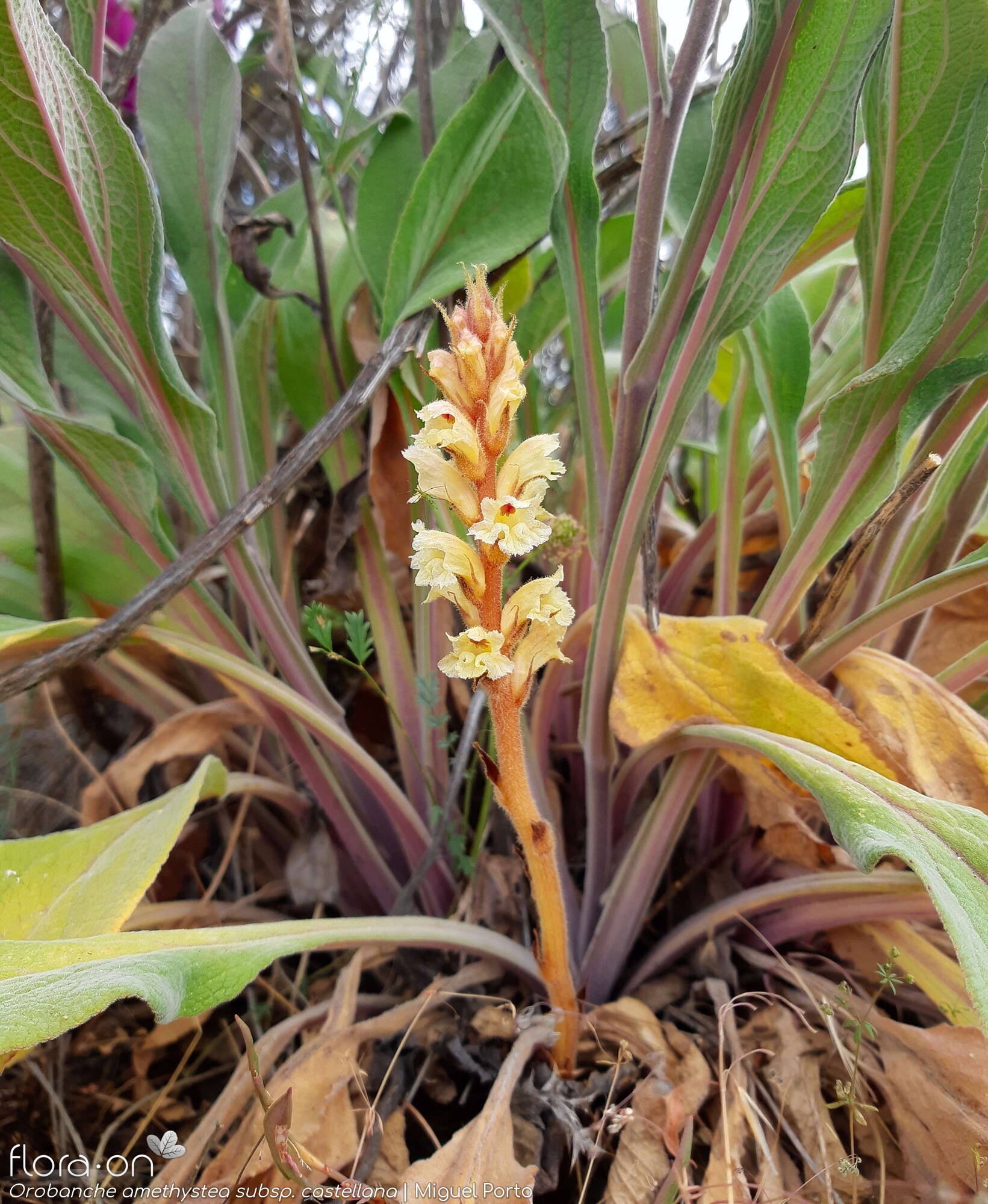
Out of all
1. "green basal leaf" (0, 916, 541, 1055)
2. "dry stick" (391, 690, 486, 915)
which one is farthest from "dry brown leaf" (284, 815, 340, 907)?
"green basal leaf" (0, 916, 541, 1055)

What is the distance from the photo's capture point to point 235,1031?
2.06ft

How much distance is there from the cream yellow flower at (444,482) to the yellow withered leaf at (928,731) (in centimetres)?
33

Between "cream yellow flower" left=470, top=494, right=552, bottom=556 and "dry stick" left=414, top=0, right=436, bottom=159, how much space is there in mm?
400

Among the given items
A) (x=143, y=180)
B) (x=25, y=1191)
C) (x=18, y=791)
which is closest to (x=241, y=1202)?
(x=25, y=1191)

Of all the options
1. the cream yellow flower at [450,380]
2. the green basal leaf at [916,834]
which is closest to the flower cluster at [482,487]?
the cream yellow flower at [450,380]

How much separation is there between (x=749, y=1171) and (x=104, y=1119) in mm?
474

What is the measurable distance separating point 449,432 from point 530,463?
56 millimetres

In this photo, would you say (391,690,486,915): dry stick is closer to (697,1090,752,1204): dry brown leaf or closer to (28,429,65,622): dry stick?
(697,1090,752,1204): dry brown leaf

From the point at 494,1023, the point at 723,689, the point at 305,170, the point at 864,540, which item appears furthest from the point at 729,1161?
the point at 305,170

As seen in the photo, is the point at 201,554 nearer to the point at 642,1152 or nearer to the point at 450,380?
the point at 450,380

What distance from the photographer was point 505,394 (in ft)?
1.00

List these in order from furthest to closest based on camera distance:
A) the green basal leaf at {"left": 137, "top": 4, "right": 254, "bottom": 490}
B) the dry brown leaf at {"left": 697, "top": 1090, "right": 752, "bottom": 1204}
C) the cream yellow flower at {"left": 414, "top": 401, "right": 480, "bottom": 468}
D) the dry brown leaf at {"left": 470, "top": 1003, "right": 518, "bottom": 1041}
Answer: the green basal leaf at {"left": 137, "top": 4, "right": 254, "bottom": 490} < the dry brown leaf at {"left": 470, "top": 1003, "right": 518, "bottom": 1041} < the dry brown leaf at {"left": 697, "top": 1090, "right": 752, "bottom": 1204} < the cream yellow flower at {"left": 414, "top": 401, "right": 480, "bottom": 468}

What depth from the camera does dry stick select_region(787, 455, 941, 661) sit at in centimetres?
45

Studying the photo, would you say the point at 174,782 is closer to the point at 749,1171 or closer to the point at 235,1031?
the point at 235,1031
